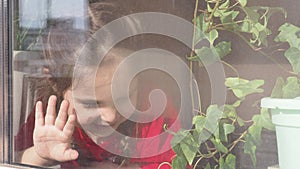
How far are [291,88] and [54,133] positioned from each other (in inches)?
19.5

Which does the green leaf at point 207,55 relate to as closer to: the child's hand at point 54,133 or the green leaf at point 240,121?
the green leaf at point 240,121

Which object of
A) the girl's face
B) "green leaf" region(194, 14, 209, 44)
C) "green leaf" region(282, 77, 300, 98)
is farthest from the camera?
the girl's face

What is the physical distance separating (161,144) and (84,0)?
32 cm

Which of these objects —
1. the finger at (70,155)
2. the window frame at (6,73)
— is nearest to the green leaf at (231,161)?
the finger at (70,155)

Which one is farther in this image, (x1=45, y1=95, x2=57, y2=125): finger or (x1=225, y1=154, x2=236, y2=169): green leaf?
(x1=45, y1=95, x2=57, y2=125): finger

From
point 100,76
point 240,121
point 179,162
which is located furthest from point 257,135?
point 100,76

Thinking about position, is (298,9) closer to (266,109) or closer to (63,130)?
(266,109)

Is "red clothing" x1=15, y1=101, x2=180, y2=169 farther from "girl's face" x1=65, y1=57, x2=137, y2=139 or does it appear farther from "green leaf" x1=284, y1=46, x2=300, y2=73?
"green leaf" x1=284, y1=46, x2=300, y2=73

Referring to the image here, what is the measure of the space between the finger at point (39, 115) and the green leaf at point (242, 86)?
16.1 inches

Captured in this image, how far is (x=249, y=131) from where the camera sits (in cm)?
78

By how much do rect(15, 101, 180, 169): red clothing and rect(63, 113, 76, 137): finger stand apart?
0.01m

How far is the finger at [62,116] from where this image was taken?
99cm

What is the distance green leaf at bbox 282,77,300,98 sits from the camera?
729 millimetres

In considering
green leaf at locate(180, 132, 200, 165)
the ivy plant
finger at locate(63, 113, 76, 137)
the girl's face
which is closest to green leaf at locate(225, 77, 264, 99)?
the ivy plant
